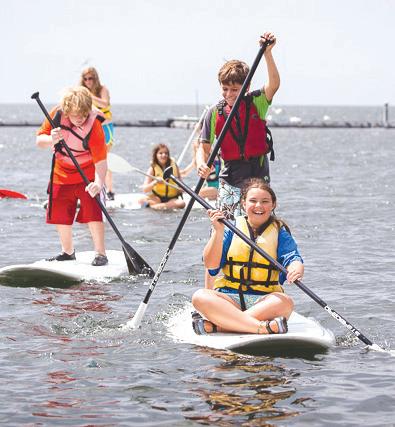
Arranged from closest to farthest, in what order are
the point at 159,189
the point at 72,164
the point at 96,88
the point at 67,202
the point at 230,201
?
1. the point at 230,201
2. the point at 72,164
3. the point at 67,202
4. the point at 96,88
5. the point at 159,189

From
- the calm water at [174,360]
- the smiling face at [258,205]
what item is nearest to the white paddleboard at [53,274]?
the calm water at [174,360]

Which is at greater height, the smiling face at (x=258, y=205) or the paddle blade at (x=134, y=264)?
the smiling face at (x=258, y=205)

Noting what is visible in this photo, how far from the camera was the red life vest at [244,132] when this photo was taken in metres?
7.86

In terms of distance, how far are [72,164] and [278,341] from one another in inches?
144

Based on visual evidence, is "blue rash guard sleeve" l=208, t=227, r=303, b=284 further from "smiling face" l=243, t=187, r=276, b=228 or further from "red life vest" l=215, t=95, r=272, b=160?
"red life vest" l=215, t=95, r=272, b=160

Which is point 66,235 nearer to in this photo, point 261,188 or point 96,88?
point 261,188

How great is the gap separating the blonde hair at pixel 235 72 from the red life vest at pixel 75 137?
2.33 meters

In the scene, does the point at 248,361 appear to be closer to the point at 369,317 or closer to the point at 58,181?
the point at 369,317

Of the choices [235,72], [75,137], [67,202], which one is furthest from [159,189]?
[235,72]

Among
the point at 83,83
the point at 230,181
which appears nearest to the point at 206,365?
the point at 230,181

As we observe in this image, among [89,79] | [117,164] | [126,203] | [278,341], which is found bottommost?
[278,341]

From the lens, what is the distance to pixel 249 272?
7.38 meters

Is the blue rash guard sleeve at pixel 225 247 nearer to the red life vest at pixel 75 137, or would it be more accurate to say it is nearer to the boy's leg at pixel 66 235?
the red life vest at pixel 75 137

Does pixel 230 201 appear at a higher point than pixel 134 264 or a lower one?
higher
